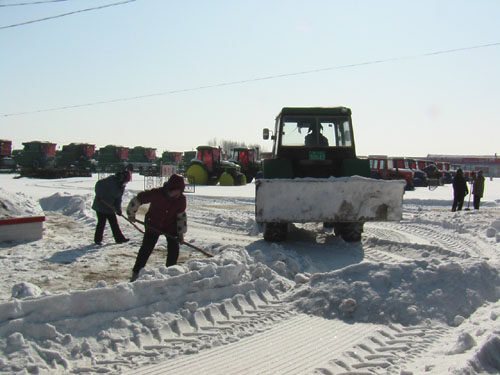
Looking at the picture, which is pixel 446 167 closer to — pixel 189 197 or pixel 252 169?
pixel 252 169

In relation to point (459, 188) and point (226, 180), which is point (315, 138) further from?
Result: point (226, 180)

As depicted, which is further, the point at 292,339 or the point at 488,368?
the point at 292,339

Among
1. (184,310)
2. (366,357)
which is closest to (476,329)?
(366,357)

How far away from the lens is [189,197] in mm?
17703

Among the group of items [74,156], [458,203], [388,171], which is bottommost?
[458,203]

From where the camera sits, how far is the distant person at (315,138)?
8688mm

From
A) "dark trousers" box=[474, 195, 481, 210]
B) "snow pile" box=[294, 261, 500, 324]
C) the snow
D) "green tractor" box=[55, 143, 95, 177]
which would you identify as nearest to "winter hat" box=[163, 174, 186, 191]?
"snow pile" box=[294, 261, 500, 324]

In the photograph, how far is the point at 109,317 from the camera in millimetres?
3793

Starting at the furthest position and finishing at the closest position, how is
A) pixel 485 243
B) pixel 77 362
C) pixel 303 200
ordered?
pixel 485 243 → pixel 303 200 → pixel 77 362

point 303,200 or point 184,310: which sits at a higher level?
point 303,200

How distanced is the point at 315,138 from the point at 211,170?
17840 mm

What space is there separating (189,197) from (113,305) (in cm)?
1384

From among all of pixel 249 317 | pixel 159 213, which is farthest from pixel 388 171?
pixel 249 317

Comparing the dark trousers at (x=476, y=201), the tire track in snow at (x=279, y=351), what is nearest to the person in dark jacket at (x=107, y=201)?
the tire track in snow at (x=279, y=351)
